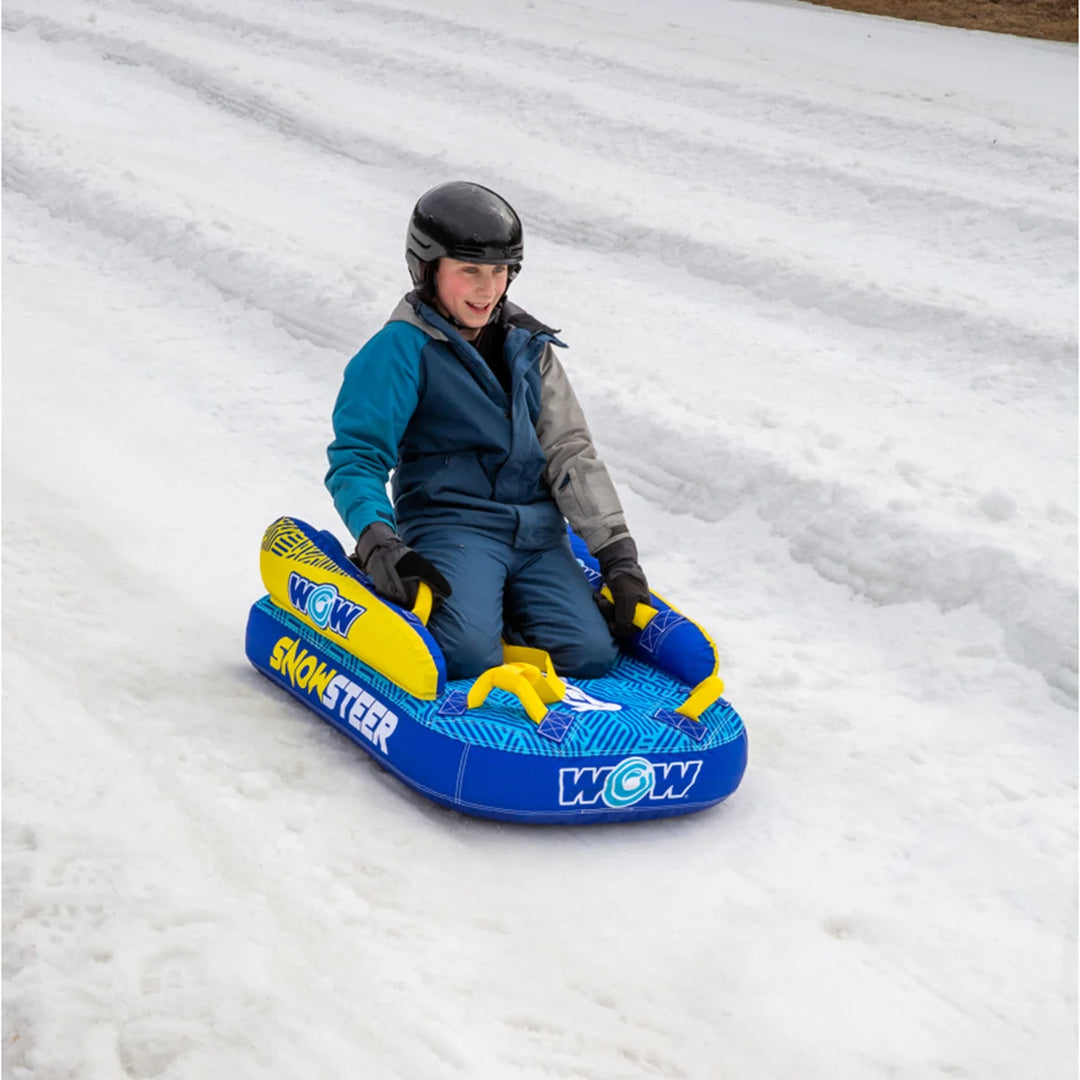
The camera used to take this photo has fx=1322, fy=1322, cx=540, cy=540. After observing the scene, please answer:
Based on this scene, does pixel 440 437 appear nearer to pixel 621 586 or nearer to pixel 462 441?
pixel 462 441

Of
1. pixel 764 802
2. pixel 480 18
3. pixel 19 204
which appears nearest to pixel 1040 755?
pixel 764 802

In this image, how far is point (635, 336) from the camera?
5836 mm

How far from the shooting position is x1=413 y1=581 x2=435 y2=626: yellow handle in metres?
3.02

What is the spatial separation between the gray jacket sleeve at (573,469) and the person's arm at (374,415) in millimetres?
380

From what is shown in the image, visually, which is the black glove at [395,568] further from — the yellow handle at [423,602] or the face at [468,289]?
the face at [468,289]

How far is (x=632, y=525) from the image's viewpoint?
4.72m

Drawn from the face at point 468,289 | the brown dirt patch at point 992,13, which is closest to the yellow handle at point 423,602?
the face at point 468,289

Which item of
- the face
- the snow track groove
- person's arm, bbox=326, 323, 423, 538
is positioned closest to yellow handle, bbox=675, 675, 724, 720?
person's arm, bbox=326, 323, 423, 538

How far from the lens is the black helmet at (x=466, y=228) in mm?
3123

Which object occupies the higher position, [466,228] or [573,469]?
[466,228]

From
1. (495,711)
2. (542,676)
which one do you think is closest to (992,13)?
(542,676)

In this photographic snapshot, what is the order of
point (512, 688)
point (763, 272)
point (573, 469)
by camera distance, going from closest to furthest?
point (512, 688), point (573, 469), point (763, 272)

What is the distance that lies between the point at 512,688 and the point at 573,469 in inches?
28.4

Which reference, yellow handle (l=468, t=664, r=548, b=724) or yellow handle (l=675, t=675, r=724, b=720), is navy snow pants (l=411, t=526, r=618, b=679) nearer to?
yellow handle (l=468, t=664, r=548, b=724)
